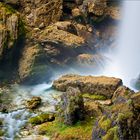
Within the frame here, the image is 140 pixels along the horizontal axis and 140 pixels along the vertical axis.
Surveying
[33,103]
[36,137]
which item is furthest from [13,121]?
[36,137]

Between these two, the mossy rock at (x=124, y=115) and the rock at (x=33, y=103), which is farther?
the rock at (x=33, y=103)

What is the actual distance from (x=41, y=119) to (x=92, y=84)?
8381 mm

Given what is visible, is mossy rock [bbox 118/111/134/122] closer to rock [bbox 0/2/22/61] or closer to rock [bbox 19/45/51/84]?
rock [bbox 19/45/51/84]

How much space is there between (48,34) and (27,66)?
5.79 meters

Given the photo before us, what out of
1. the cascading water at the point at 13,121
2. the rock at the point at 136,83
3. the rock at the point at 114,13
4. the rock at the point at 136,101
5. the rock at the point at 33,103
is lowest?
the cascading water at the point at 13,121

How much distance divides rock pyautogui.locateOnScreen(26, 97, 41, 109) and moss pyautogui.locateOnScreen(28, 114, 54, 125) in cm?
267

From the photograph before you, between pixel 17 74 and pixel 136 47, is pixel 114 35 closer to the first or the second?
pixel 136 47

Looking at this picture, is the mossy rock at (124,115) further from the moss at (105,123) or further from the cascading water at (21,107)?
the cascading water at (21,107)

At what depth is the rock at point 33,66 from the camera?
49406 millimetres

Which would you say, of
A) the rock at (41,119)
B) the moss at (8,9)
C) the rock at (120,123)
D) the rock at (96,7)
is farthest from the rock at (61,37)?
the rock at (120,123)

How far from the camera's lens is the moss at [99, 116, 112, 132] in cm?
2972

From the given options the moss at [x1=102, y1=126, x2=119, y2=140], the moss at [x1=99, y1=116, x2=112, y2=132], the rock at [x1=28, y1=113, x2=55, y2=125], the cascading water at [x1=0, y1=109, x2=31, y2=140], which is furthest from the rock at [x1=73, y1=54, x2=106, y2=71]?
the moss at [x1=102, y1=126, x2=119, y2=140]

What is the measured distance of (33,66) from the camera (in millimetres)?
49625

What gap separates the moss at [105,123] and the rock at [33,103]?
11.2m
